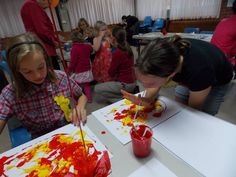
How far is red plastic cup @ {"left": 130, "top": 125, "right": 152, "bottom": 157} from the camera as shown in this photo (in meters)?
0.63

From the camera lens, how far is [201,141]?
2.25 feet

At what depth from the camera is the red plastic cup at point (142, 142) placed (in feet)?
2.06

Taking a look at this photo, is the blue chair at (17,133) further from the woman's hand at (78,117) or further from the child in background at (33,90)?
the woman's hand at (78,117)

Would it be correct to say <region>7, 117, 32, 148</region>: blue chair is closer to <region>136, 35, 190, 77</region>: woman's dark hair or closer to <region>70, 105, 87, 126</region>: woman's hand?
<region>70, 105, 87, 126</region>: woman's hand

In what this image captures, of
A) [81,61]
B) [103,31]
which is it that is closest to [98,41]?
[103,31]

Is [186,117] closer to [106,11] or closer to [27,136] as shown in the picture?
[27,136]

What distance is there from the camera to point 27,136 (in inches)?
35.1

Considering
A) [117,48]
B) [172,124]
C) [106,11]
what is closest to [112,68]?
[117,48]

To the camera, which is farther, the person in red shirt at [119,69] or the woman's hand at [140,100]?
the person in red shirt at [119,69]

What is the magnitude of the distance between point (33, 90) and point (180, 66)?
825mm

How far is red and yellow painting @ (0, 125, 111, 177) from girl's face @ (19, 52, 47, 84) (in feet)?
1.09

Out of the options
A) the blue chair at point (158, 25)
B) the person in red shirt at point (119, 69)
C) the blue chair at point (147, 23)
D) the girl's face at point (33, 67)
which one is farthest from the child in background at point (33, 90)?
the blue chair at point (147, 23)

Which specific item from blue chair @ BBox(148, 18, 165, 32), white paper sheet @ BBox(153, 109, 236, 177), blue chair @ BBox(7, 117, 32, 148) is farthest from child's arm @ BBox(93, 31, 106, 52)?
blue chair @ BBox(148, 18, 165, 32)

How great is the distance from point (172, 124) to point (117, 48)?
1.31 m
